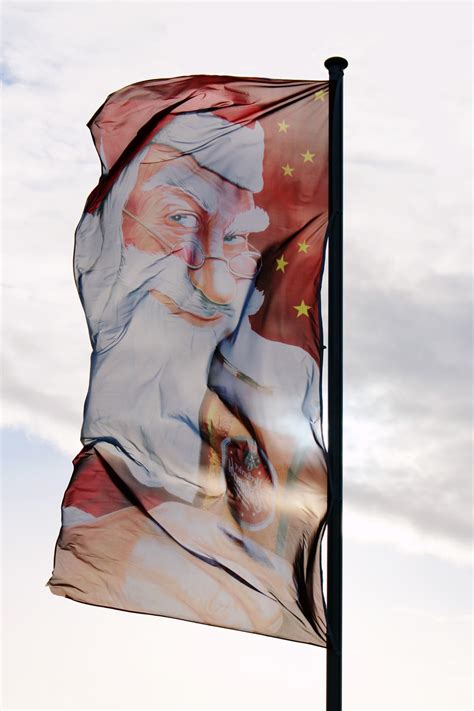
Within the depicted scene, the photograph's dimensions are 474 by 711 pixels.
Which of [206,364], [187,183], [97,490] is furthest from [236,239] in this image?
[97,490]

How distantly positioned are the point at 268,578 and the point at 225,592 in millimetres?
548

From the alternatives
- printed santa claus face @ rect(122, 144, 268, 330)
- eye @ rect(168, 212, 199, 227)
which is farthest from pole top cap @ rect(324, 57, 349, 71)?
eye @ rect(168, 212, 199, 227)

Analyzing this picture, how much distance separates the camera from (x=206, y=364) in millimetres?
11406

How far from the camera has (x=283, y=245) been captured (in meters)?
11.3

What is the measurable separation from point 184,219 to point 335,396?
3240 mm

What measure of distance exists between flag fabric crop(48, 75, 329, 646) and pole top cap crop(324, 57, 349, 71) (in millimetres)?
268

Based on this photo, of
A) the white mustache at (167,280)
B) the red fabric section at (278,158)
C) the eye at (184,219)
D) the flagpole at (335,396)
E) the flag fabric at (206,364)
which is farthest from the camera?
the eye at (184,219)

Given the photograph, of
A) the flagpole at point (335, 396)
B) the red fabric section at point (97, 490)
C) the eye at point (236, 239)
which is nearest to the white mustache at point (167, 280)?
the eye at point (236, 239)

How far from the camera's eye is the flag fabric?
415 inches

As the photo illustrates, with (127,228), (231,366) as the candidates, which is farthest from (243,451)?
(127,228)

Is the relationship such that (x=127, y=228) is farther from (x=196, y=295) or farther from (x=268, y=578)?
(x=268, y=578)

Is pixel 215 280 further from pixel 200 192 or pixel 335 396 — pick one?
pixel 335 396

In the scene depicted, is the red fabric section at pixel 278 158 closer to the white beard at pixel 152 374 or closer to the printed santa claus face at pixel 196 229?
the printed santa claus face at pixel 196 229

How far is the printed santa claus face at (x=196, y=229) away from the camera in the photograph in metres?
11.5
